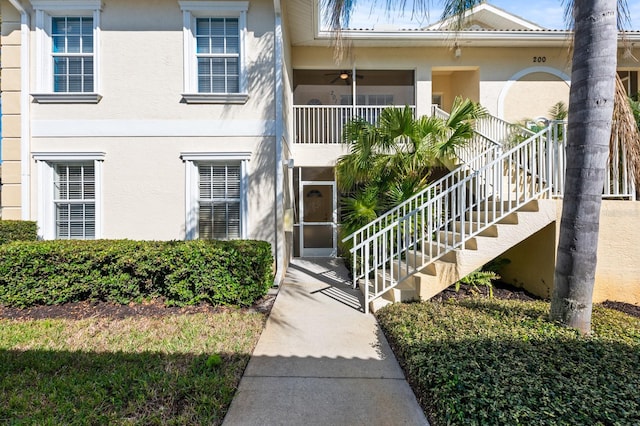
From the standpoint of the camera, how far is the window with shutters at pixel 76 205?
7.08 m

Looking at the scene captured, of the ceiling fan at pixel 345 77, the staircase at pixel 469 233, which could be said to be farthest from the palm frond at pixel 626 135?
the ceiling fan at pixel 345 77

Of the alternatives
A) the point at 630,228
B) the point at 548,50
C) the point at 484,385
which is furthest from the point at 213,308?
the point at 548,50

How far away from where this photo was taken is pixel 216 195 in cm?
719

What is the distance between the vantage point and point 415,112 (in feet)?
32.5

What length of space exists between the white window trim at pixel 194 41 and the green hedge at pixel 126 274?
336cm

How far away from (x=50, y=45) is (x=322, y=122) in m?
6.56

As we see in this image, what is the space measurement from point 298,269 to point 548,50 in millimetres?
10119

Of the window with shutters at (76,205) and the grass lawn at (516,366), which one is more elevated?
the window with shutters at (76,205)

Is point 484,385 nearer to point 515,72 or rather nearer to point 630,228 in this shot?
point 630,228

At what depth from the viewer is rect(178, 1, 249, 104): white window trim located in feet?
22.4

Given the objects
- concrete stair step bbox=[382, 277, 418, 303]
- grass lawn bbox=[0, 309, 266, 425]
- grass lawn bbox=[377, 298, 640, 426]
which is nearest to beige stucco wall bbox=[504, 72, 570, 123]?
grass lawn bbox=[377, 298, 640, 426]

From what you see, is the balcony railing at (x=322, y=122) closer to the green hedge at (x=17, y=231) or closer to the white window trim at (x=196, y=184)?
the white window trim at (x=196, y=184)

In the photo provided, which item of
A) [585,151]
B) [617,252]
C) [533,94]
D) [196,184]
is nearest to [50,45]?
[196,184]

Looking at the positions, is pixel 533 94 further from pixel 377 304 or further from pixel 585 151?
pixel 377 304
